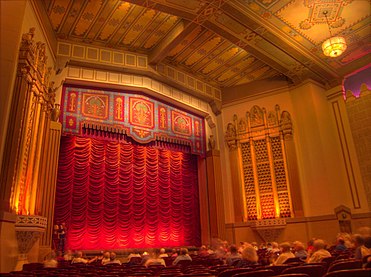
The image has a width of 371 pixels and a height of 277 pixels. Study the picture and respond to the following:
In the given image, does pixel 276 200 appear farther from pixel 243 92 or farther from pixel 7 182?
pixel 7 182

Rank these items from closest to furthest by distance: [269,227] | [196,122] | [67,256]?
[67,256] → [269,227] → [196,122]

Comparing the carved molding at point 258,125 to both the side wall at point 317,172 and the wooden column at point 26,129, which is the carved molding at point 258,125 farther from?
the wooden column at point 26,129

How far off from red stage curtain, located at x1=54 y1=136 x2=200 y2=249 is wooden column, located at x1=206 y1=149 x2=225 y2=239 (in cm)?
75

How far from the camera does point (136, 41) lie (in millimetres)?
10891

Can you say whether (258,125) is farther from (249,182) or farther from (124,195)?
(124,195)

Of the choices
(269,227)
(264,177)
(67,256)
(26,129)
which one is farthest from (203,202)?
(26,129)

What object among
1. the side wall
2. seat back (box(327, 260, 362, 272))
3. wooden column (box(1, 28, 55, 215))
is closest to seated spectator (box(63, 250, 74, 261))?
wooden column (box(1, 28, 55, 215))

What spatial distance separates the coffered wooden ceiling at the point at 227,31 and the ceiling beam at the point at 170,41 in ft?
0.10

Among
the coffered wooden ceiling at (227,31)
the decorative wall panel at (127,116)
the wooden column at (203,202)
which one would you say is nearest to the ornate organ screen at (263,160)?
the wooden column at (203,202)

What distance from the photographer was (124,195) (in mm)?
11453

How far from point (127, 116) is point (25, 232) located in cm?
546

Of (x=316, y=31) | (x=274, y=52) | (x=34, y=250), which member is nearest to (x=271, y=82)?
(x=274, y=52)

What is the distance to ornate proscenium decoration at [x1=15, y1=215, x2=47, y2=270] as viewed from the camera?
641 centimetres

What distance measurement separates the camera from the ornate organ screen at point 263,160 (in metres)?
11.9
